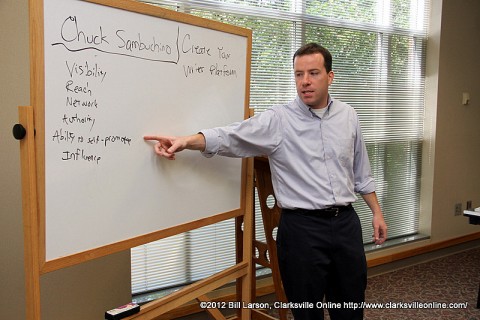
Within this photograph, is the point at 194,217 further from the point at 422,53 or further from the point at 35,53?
the point at 422,53

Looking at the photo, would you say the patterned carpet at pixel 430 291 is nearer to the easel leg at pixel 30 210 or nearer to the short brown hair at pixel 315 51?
the short brown hair at pixel 315 51

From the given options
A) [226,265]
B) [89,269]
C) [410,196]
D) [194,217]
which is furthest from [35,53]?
[410,196]

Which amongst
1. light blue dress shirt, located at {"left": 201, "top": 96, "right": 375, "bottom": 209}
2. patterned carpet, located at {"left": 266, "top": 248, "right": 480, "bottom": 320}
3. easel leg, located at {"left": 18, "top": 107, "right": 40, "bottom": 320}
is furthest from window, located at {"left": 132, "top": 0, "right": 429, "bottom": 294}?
easel leg, located at {"left": 18, "top": 107, "right": 40, "bottom": 320}

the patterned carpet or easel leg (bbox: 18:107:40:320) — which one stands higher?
easel leg (bbox: 18:107:40:320)

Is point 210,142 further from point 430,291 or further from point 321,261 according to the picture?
point 430,291

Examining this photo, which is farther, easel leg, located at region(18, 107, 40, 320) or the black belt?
the black belt

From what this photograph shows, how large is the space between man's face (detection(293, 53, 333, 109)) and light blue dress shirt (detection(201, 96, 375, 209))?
56 mm

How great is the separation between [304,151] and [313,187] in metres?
0.15

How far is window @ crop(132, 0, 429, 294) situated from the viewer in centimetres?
270

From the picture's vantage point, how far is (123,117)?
4.65 feet

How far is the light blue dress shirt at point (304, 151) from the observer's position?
5.97 ft

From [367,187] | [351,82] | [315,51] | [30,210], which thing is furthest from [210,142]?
[351,82]

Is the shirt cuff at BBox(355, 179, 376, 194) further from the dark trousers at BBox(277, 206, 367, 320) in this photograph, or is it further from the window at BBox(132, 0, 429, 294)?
the window at BBox(132, 0, 429, 294)

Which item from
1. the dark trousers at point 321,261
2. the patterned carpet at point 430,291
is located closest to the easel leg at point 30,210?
the dark trousers at point 321,261
